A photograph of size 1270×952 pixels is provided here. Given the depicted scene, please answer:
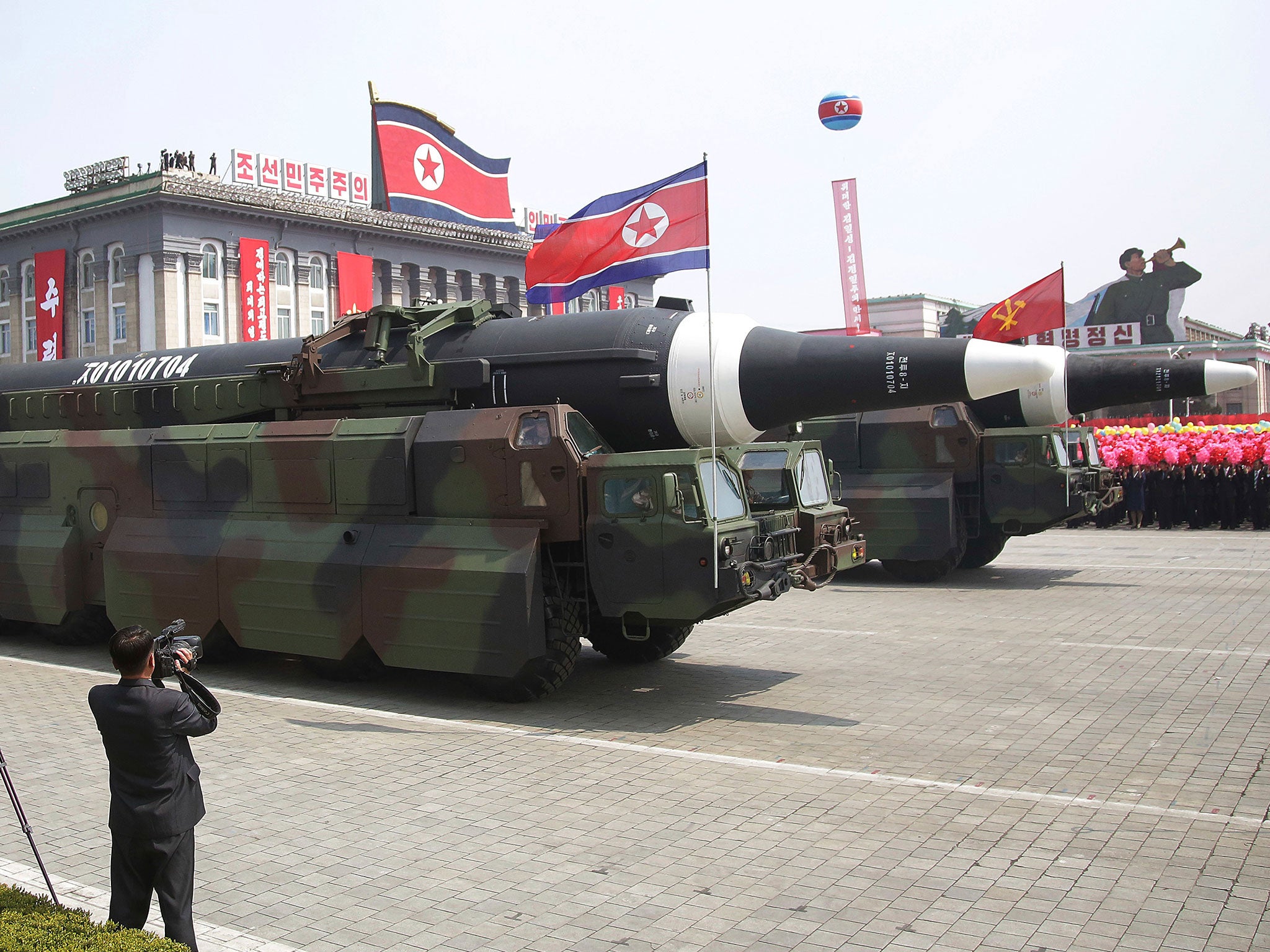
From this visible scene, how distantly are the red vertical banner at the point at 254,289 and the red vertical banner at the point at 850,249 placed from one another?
20566mm

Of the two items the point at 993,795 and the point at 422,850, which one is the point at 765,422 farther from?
the point at 422,850

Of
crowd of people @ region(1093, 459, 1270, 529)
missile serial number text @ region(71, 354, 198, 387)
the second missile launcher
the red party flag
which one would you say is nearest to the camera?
missile serial number text @ region(71, 354, 198, 387)

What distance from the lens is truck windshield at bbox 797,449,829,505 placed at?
10.3 metres

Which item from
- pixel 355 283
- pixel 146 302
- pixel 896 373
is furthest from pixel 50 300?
pixel 896 373

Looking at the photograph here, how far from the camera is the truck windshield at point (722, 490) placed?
880cm

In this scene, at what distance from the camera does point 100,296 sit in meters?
44.1

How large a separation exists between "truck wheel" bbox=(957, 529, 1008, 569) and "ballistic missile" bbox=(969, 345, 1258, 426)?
1702mm

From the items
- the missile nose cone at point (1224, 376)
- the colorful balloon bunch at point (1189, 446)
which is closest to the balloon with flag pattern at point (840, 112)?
the colorful balloon bunch at point (1189, 446)

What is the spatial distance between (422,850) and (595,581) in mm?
3263

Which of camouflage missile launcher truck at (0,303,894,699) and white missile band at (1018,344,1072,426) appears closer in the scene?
camouflage missile launcher truck at (0,303,894,699)

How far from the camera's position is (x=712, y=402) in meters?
9.24

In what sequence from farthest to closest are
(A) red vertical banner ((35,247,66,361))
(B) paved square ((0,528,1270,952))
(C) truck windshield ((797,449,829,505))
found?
(A) red vertical banner ((35,247,66,361)) → (C) truck windshield ((797,449,829,505)) → (B) paved square ((0,528,1270,952))

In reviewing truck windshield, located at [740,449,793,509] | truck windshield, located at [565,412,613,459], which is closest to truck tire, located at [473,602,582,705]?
truck windshield, located at [565,412,613,459]

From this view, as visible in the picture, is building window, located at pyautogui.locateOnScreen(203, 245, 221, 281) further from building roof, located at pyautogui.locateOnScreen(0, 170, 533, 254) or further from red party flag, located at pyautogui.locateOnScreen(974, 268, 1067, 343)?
red party flag, located at pyautogui.locateOnScreen(974, 268, 1067, 343)
